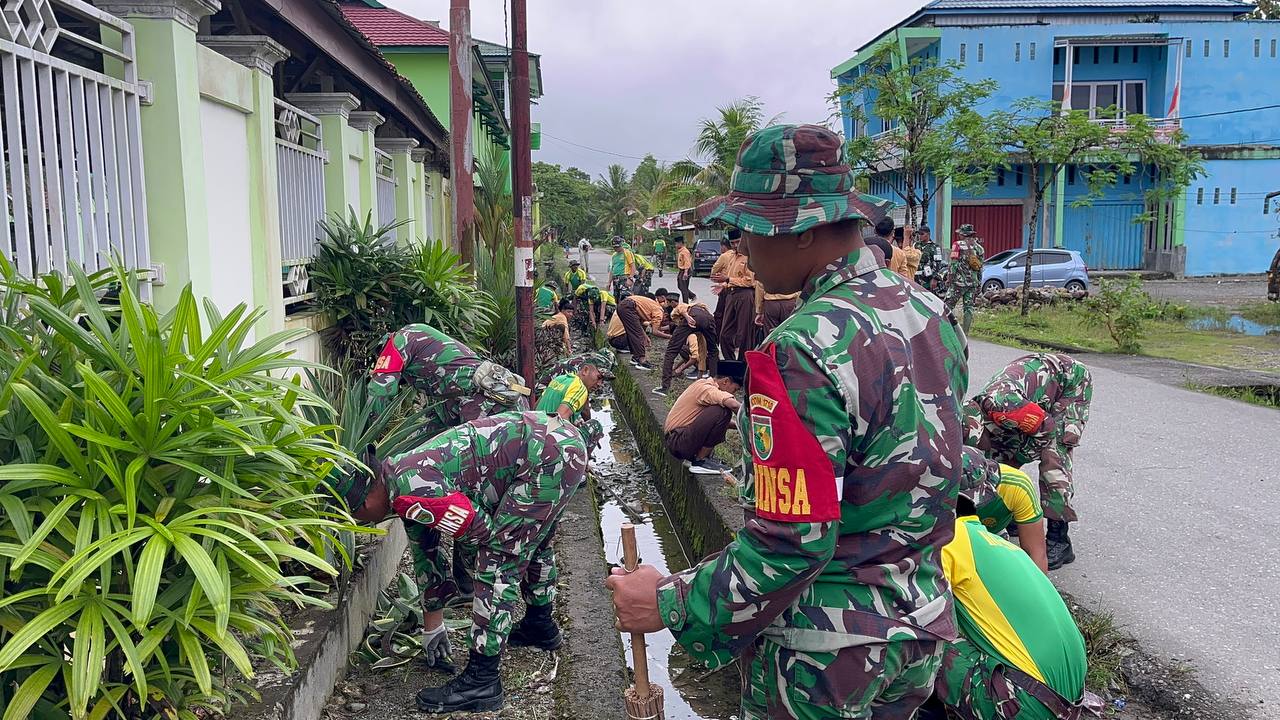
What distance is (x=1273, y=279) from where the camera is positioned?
738 inches

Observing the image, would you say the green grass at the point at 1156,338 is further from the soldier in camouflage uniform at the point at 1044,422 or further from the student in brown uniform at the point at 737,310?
the soldier in camouflage uniform at the point at 1044,422

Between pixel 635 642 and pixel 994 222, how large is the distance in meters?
28.5

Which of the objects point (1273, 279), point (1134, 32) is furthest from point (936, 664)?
point (1134, 32)

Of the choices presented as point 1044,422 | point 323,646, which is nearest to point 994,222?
point 1044,422

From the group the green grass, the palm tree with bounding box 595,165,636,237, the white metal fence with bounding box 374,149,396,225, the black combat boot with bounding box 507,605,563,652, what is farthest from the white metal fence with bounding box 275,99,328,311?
the palm tree with bounding box 595,165,636,237

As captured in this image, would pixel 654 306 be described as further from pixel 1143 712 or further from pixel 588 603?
pixel 1143 712

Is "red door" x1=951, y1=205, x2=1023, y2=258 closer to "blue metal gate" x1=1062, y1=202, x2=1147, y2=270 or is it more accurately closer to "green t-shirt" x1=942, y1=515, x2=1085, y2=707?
"blue metal gate" x1=1062, y1=202, x2=1147, y2=270

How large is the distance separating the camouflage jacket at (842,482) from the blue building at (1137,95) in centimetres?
2589

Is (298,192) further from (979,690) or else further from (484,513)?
(979,690)

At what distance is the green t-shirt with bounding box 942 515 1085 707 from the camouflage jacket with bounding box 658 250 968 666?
3.15 feet

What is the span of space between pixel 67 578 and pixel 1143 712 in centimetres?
358

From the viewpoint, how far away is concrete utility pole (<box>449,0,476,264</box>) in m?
9.71

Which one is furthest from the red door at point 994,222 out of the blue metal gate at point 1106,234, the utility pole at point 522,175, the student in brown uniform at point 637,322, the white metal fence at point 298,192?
the white metal fence at point 298,192

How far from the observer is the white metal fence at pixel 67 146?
3387 mm
